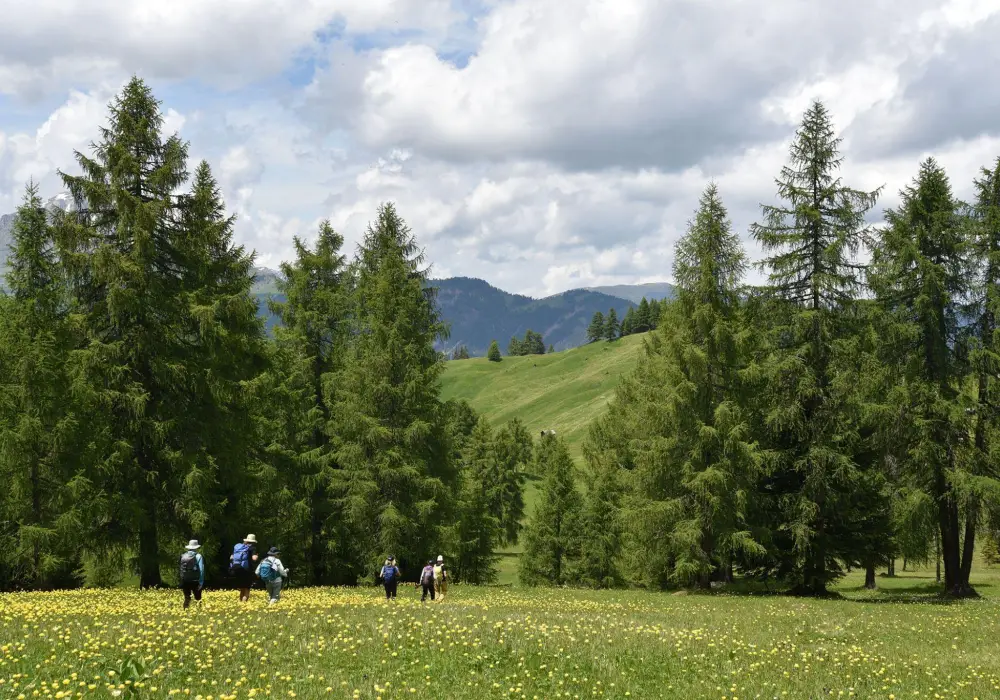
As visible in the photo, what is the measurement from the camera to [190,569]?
17.4 meters

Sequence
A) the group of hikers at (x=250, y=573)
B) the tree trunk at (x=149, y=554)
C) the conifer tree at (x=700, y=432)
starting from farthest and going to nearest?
the conifer tree at (x=700, y=432) < the tree trunk at (x=149, y=554) < the group of hikers at (x=250, y=573)

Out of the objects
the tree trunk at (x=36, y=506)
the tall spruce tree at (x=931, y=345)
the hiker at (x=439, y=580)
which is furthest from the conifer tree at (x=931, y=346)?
the tree trunk at (x=36, y=506)

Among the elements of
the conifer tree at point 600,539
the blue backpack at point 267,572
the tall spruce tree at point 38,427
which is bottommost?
the conifer tree at point 600,539

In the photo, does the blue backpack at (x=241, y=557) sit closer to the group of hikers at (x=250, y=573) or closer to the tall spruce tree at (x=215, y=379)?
the group of hikers at (x=250, y=573)

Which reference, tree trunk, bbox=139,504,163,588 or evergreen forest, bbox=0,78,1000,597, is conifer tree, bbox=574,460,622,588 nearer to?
evergreen forest, bbox=0,78,1000,597

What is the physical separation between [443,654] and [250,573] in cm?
893

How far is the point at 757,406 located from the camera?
32969 millimetres

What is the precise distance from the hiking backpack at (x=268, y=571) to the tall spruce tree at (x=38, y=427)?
8817mm

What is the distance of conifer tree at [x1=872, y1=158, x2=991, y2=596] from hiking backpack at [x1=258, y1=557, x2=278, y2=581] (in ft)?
82.5

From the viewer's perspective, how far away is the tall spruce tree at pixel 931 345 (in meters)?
29.8

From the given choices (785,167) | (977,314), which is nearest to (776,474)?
(977,314)

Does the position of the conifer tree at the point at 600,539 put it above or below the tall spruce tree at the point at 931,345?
below

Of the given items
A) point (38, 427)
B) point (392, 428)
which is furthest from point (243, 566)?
point (392, 428)

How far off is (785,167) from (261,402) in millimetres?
24592
